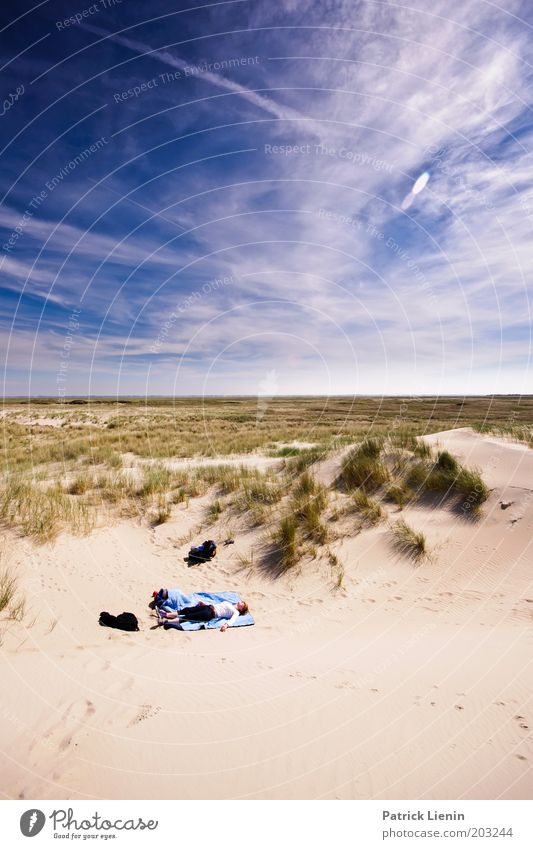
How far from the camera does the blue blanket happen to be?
19.7ft

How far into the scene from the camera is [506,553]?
7648 mm

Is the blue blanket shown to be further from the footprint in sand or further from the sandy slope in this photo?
the footprint in sand

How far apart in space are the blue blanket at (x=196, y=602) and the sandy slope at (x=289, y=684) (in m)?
0.26

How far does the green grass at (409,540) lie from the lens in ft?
26.3

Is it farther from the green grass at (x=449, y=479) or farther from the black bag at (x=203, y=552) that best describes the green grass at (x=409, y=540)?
the black bag at (x=203, y=552)

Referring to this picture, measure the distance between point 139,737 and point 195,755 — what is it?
0.56 metres

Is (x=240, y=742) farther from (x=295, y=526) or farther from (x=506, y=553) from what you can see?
(x=506, y=553)

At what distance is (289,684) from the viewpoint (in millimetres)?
4312

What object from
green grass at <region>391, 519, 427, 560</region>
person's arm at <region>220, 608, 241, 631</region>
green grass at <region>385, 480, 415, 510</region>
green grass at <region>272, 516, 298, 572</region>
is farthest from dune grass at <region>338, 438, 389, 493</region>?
person's arm at <region>220, 608, 241, 631</region>

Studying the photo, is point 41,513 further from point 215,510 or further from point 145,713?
point 145,713

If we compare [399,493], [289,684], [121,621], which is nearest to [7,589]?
[121,621]

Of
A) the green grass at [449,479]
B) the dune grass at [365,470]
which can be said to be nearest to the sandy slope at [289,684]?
the green grass at [449,479]

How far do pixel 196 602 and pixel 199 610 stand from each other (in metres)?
0.60

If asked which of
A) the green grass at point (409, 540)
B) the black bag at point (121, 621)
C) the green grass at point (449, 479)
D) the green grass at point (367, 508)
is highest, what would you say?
the green grass at point (449, 479)
